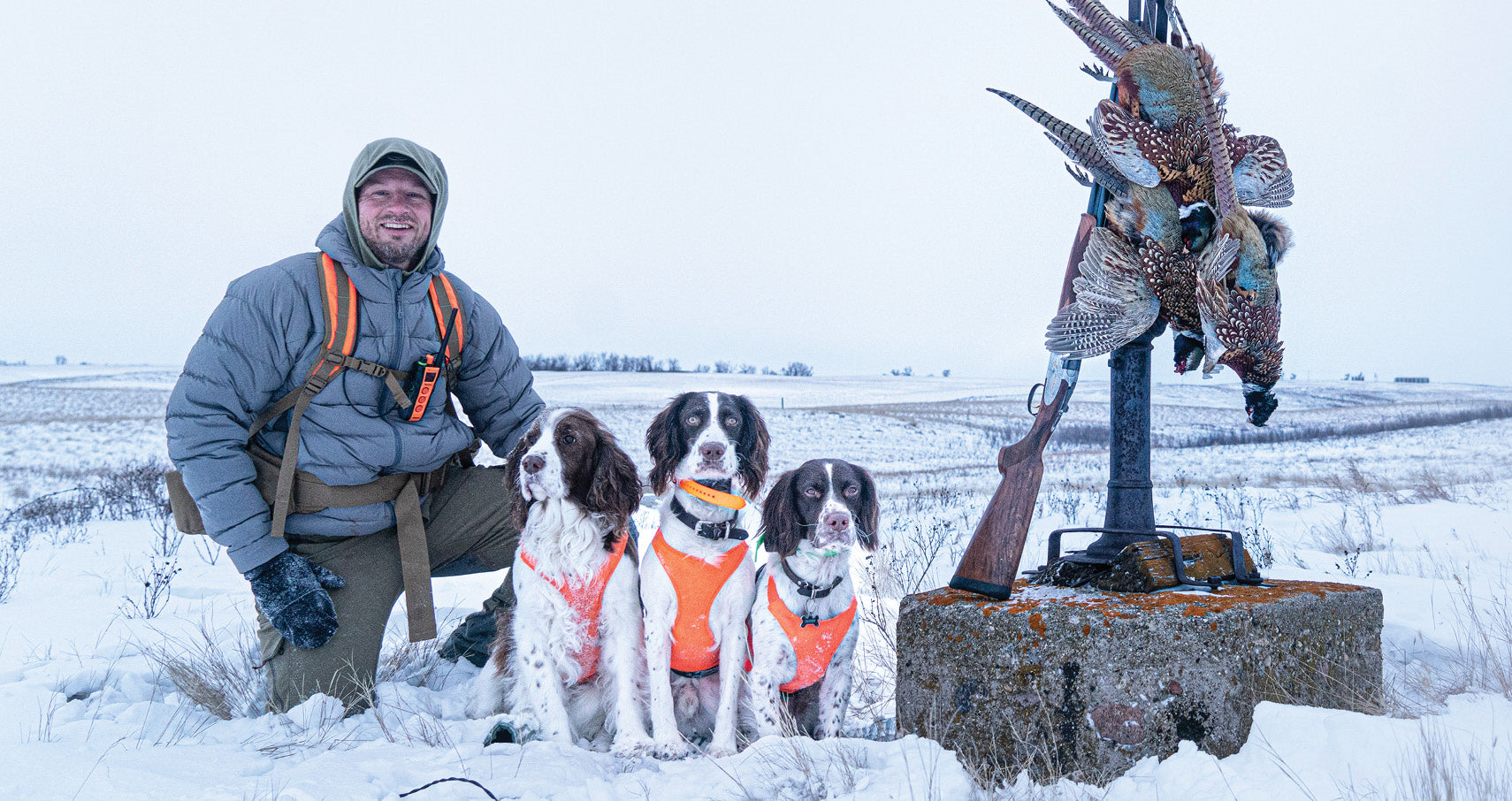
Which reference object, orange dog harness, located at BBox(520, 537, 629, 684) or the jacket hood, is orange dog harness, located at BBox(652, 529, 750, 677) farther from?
the jacket hood

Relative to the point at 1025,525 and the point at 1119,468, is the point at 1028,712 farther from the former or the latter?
the point at 1119,468

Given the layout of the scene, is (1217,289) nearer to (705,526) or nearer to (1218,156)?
(1218,156)

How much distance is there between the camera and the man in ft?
11.3

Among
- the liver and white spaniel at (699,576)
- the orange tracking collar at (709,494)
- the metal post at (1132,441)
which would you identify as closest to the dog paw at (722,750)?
the liver and white spaniel at (699,576)

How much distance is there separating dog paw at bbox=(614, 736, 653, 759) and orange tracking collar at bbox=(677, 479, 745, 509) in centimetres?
91

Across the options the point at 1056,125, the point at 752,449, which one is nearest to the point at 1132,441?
the point at 1056,125

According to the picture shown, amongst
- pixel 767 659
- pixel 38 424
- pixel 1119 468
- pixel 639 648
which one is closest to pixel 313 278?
pixel 639 648

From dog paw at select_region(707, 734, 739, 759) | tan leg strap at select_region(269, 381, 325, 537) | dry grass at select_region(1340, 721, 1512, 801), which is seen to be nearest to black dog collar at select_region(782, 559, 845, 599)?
dog paw at select_region(707, 734, 739, 759)

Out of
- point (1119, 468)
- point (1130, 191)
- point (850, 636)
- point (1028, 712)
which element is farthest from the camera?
point (850, 636)

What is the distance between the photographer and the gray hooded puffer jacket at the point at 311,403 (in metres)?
3.43

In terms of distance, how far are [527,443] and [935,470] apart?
39.9 feet

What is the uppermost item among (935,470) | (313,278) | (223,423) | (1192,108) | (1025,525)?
(1192,108)

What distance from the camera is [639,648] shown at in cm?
327

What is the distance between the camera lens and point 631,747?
3035mm
